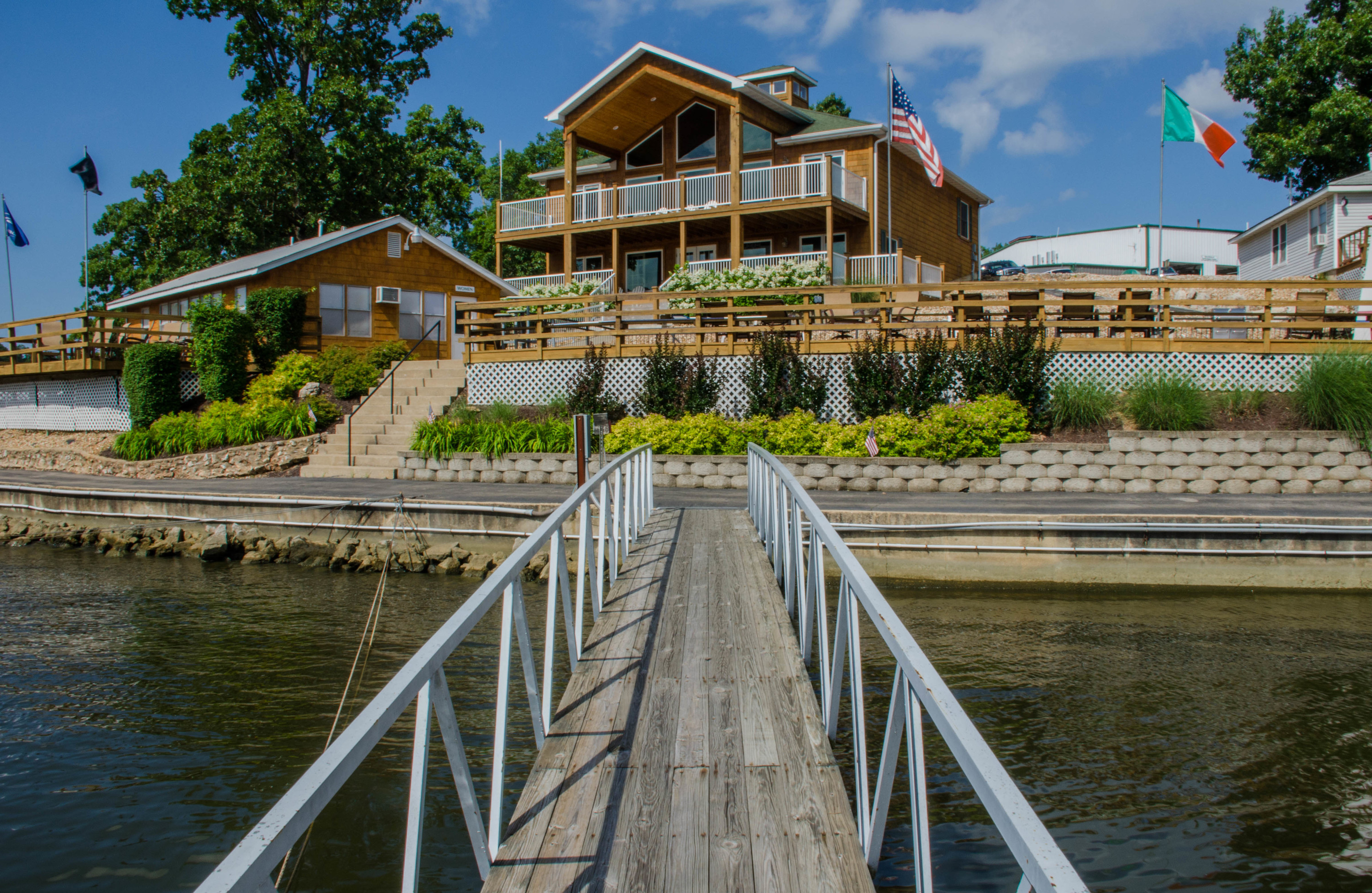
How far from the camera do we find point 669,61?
A: 27469 millimetres

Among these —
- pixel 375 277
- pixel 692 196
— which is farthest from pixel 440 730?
pixel 375 277

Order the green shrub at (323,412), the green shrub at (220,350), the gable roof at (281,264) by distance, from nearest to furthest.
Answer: the green shrub at (323,412) < the green shrub at (220,350) < the gable roof at (281,264)

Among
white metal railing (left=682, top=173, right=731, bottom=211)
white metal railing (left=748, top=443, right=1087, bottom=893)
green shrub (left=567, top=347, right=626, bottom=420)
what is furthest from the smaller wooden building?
white metal railing (left=748, top=443, right=1087, bottom=893)

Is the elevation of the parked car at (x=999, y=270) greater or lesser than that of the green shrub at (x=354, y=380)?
greater

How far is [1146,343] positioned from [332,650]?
47.1 feet

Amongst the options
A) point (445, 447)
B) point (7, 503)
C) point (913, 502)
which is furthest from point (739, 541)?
point (7, 503)

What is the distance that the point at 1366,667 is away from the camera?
7.70 metres

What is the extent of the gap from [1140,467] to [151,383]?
23550mm

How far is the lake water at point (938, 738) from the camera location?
16.2 ft

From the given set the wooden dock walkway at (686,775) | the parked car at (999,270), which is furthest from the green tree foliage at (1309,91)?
the wooden dock walkway at (686,775)

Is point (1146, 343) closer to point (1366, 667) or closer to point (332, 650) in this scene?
point (1366, 667)

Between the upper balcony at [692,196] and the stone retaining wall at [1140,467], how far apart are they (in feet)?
42.4

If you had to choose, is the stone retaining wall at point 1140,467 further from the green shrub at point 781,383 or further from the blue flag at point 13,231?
the blue flag at point 13,231

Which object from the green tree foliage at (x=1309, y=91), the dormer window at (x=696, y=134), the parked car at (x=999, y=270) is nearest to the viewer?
the dormer window at (x=696, y=134)
